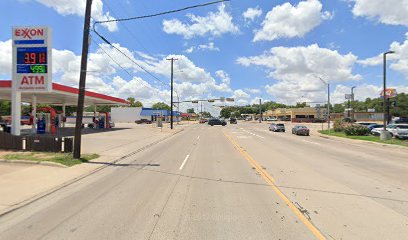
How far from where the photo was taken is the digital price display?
859 inches

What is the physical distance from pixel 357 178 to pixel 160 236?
335 inches

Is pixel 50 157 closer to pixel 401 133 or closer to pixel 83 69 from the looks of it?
pixel 83 69

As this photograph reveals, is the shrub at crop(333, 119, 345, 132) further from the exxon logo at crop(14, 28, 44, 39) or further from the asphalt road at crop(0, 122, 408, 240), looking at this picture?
the exxon logo at crop(14, 28, 44, 39)

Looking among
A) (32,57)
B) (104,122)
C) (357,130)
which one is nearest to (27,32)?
(32,57)

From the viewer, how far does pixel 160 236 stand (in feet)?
19.9

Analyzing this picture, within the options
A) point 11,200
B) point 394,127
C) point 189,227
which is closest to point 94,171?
point 11,200

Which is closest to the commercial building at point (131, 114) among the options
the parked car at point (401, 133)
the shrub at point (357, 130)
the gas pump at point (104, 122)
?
the gas pump at point (104, 122)

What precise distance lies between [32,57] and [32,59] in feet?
0.41

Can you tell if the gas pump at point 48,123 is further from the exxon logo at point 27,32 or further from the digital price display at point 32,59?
the exxon logo at point 27,32

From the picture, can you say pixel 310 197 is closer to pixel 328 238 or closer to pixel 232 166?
pixel 328 238

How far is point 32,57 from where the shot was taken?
71.8 feet

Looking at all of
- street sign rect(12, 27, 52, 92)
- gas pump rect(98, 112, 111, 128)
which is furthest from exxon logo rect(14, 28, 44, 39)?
gas pump rect(98, 112, 111, 128)

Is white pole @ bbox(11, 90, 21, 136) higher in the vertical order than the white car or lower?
higher

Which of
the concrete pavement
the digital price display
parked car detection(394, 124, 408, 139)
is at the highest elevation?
the digital price display
